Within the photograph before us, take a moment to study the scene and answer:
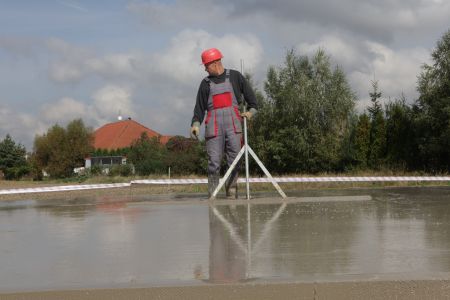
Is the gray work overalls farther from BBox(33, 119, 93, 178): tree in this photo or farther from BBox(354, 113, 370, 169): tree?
BBox(33, 119, 93, 178): tree

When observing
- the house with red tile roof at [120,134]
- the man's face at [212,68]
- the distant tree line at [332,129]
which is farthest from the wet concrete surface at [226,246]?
the house with red tile roof at [120,134]

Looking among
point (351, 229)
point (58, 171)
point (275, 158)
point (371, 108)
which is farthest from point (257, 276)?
point (58, 171)

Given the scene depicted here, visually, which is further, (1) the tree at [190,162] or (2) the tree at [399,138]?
(1) the tree at [190,162]

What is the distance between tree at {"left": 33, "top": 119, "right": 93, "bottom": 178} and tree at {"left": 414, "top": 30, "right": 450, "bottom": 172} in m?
55.8

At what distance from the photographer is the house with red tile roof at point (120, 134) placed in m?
88.8

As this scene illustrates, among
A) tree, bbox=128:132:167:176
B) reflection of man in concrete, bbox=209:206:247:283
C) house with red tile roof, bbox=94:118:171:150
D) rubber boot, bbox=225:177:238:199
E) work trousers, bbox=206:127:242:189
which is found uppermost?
house with red tile roof, bbox=94:118:171:150

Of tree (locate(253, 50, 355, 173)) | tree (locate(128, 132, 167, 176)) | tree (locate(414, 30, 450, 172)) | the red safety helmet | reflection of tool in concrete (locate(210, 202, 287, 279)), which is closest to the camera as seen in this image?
reflection of tool in concrete (locate(210, 202, 287, 279))

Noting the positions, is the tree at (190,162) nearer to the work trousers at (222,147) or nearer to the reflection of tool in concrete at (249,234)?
the work trousers at (222,147)

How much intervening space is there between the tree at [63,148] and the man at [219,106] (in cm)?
7483

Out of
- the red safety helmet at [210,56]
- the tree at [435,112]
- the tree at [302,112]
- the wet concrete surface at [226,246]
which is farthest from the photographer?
the tree at [302,112]

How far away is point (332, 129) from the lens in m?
45.0

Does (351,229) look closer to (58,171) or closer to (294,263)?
(294,263)

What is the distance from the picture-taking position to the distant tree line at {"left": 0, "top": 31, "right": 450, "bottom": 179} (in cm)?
3441

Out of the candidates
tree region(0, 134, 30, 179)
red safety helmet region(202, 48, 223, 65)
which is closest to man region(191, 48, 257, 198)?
red safety helmet region(202, 48, 223, 65)
